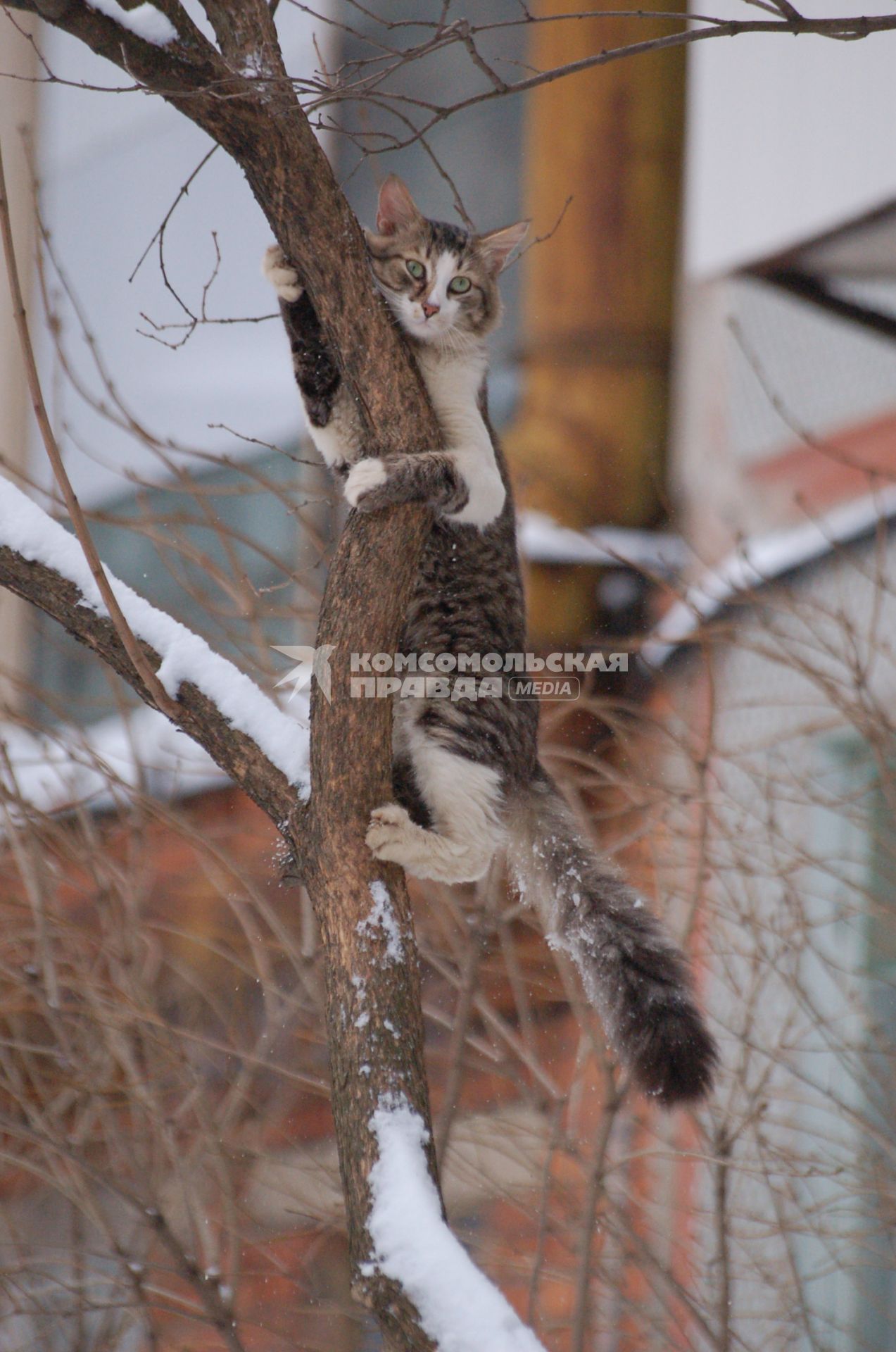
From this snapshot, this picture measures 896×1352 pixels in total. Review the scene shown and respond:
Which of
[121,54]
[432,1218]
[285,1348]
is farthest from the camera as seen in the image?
[285,1348]

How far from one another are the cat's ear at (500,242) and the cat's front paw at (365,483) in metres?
1.03

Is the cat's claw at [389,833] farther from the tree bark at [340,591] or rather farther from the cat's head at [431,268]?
the cat's head at [431,268]

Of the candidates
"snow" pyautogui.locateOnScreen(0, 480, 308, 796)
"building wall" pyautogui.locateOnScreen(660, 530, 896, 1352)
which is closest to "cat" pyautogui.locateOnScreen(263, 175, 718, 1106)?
"snow" pyautogui.locateOnScreen(0, 480, 308, 796)

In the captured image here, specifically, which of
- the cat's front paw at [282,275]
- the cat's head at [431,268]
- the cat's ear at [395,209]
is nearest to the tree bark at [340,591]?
the cat's front paw at [282,275]

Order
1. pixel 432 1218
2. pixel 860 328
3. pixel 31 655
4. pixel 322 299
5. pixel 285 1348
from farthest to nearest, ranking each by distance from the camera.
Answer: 1. pixel 31 655
2. pixel 860 328
3. pixel 285 1348
4. pixel 322 299
5. pixel 432 1218

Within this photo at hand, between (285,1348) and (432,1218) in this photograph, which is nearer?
(432,1218)

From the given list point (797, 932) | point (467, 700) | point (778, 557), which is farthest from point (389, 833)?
point (778, 557)

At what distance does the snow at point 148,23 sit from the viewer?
190 cm

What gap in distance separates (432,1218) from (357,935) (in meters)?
0.42

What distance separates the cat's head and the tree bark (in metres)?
0.54

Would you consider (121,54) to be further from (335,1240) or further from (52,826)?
(335,1240)

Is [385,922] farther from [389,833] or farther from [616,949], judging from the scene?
[616,949]

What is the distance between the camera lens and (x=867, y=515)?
4.06 m

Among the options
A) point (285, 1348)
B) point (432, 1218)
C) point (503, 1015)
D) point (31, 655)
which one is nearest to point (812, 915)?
point (503, 1015)
